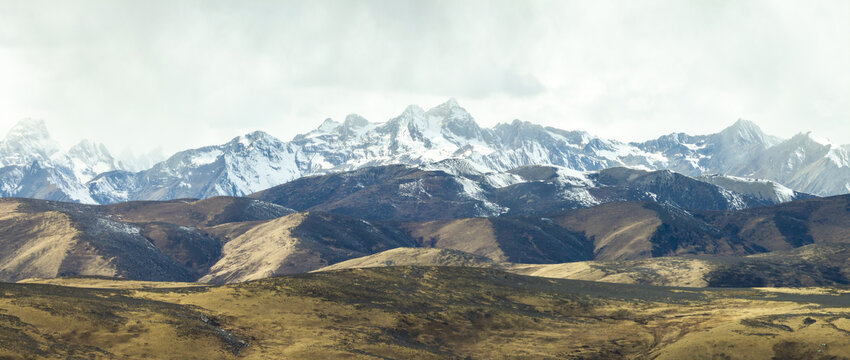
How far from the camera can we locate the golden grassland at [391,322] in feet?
320

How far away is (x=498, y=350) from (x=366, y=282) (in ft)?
156

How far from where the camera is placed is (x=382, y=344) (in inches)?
4560

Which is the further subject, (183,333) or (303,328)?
(303,328)

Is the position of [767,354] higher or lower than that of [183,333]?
lower

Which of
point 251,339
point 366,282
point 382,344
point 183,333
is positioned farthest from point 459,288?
point 183,333

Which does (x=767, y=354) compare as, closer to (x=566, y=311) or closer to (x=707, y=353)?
(x=707, y=353)

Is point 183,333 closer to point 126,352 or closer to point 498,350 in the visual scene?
point 126,352

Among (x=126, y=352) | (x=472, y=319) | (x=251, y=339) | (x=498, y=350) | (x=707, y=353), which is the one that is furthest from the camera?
(x=472, y=319)

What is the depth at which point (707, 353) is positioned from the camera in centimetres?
11769

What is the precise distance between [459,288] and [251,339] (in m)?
75.1

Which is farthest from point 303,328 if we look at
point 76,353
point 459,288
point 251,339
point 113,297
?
point 459,288

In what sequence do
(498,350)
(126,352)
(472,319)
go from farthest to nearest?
(472,319)
(498,350)
(126,352)

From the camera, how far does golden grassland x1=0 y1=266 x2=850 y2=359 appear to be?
3839 inches

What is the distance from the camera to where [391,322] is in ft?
442
